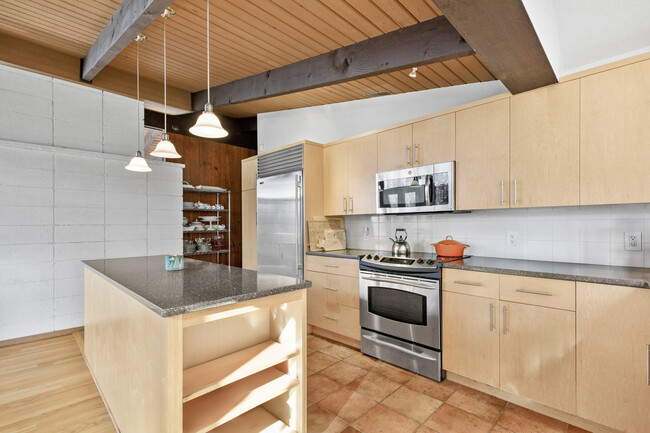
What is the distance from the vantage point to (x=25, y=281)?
3.40 m

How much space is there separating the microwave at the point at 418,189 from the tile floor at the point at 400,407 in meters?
1.46

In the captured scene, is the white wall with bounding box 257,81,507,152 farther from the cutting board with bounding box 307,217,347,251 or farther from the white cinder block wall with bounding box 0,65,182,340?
the white cinder block wall with bounding box 0,65,182,340

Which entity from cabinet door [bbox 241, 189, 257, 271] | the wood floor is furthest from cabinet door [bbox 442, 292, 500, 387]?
cabinet door [bbox 241, 189, 257, 271]

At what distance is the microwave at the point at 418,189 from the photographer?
9.13 feet

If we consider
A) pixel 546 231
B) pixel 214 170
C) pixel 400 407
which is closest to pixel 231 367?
pixel 400 407

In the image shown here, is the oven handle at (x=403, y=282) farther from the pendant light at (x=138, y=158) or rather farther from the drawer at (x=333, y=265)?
the pendant light at (x=138, y=158)

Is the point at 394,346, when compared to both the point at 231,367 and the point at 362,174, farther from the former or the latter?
the point at 362,174

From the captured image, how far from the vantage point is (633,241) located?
7.16 feet

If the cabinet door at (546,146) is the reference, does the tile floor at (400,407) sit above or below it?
below

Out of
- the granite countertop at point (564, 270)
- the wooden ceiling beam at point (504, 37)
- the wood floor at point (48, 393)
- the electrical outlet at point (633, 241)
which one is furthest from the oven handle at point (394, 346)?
the wooden ceiling beam at point (504, 37)

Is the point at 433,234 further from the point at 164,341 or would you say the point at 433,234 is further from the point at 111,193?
the point at 111,193

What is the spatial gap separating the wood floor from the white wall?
3590 mm

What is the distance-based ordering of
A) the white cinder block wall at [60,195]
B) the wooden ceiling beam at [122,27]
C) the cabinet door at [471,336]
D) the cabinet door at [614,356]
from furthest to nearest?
the white cinder block wall at [60,195]
the cabinet door at [471,336]
the wooden ceiling beam at [122,27]
the cabinet door at [614,356]

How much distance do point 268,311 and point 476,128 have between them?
2195 millimetres
